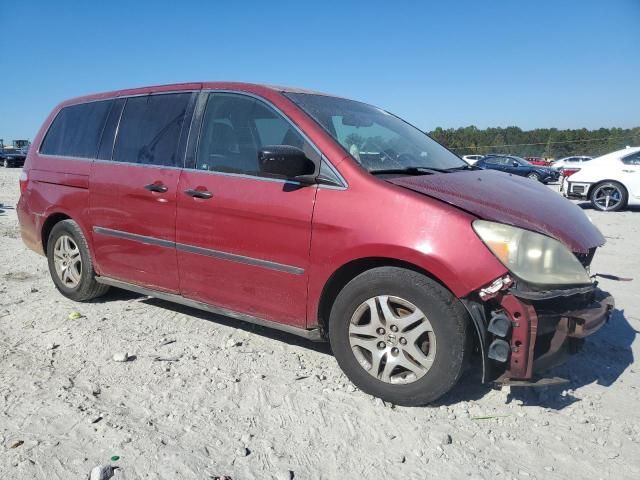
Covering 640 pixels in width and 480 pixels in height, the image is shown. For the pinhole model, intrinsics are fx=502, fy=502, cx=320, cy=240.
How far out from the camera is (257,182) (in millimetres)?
3203

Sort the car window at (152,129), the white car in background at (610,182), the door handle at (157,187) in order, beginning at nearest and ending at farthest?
the door handle at (157,187)
the car window at (152,129)
the white car in background at (610,182)

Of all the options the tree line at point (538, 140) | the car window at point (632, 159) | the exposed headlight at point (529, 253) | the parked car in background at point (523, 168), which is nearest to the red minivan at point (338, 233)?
the exposed headlight at point (529, 253)

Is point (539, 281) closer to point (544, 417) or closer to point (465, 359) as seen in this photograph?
point (465, 359)

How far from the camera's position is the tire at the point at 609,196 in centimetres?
1159

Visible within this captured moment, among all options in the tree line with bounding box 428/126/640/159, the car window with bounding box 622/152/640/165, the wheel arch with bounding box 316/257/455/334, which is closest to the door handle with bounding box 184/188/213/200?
the wheel arch with bounding box 316/257/455/334

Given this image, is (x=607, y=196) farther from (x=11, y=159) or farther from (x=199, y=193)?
(x=11, y=159)

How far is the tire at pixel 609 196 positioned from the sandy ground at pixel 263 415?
29.7ft

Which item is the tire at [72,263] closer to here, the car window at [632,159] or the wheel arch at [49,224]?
the wheel arch at [49,224]

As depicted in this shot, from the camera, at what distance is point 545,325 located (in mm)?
2529

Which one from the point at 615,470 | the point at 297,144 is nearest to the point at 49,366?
the point at 297,144

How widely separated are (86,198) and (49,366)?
1522 mm

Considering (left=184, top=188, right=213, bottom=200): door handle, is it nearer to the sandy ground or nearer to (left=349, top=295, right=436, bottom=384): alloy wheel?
the sandy ground

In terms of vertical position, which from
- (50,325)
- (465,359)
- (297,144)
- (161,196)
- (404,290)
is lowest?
(50,325)

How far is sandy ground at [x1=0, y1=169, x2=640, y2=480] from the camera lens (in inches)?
90.4
